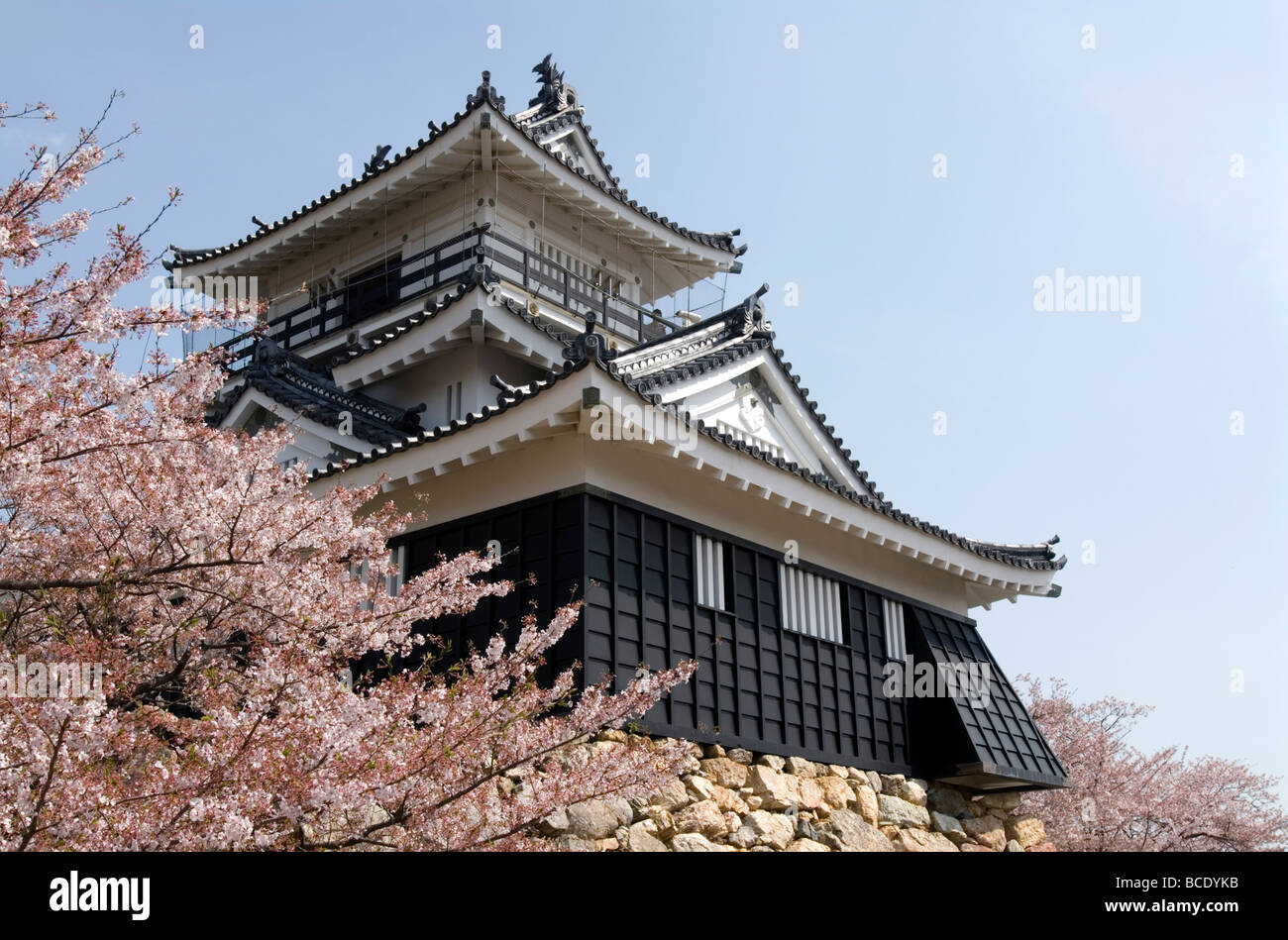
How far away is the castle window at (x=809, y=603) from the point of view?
536 inches

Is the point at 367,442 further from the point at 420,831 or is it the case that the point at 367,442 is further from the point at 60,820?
the point at 60,820

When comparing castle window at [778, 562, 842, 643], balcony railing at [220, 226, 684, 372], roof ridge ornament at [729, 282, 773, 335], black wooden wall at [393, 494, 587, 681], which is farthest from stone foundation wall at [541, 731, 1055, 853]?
balcony railing at [220, 226, 684, 372]

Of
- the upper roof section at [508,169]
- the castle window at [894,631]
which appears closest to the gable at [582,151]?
the upper roof section at [508,169]

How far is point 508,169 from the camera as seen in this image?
2000 cm

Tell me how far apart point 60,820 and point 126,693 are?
0.91 meters

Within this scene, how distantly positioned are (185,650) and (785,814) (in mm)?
6465

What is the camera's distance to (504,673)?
28.6ft

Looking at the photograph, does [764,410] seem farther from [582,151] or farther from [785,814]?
[582,151]

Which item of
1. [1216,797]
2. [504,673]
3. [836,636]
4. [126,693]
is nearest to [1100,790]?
[1216,797]

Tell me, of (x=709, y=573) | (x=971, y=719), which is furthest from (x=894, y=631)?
(x=709, y=573)

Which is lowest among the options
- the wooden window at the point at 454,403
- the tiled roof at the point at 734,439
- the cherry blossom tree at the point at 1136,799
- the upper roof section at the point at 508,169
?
the cherry blossom tree at the point at 1136,799

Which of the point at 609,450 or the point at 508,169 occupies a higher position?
the point at 508,169

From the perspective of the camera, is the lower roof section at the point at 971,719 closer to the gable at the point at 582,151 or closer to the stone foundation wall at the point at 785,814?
the stone foundation wall at the point at 785,814

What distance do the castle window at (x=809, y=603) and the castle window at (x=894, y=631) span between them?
101 centimetres
